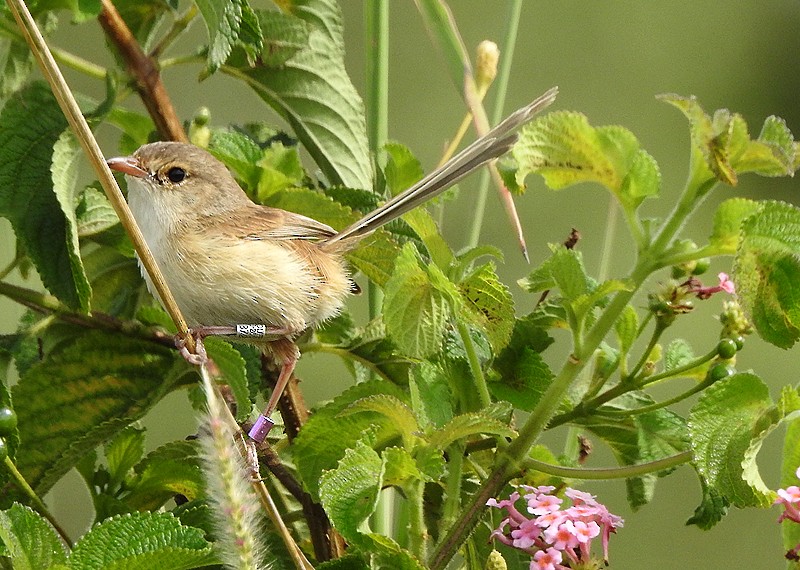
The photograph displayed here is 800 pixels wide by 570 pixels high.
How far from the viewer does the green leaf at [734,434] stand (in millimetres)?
861

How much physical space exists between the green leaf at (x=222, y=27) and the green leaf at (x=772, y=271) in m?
0.46

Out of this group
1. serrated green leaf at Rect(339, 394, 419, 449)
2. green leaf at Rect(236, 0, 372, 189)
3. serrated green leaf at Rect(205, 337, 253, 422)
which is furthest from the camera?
green leaf at Rect(236, 0, 372, 189)

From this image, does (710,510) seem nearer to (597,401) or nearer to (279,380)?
(597,401)

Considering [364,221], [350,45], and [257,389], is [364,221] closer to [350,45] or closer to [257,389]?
[257,389]

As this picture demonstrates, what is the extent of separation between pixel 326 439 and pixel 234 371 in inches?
4.2

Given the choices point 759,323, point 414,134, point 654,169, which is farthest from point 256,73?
point 414,134

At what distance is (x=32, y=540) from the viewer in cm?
76

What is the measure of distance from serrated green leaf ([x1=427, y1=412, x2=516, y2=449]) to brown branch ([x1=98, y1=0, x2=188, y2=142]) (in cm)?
47

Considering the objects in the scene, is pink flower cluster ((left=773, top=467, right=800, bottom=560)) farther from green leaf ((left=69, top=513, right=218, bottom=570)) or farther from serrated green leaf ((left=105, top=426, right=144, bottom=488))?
serrated green leaf ((left=105, top=426, right=144, bottom=488))

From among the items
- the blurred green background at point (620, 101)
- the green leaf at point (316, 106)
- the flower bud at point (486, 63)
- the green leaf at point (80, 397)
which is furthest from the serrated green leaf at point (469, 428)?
the blurred green background at point (620, 101)

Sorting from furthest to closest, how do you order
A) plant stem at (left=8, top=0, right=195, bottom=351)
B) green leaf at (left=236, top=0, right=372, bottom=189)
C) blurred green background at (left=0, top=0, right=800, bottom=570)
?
blurred green background at (left=0, top=0, right=800, bottom=570), green leaf at (left=236, top=0, right=372, bottom=189), plant stem at (left=8, top=0, right=195, bottom=351)

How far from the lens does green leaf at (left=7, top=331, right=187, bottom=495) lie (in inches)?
37.3

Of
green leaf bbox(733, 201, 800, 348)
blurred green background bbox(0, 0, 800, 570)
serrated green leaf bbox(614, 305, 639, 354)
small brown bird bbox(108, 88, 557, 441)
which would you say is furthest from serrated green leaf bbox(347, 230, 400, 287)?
blurred green background bbox(0, 0, 800, 570)

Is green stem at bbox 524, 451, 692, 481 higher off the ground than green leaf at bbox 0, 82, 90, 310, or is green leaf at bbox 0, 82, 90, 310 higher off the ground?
green leaf at bbox 0, 82, 90, 310
